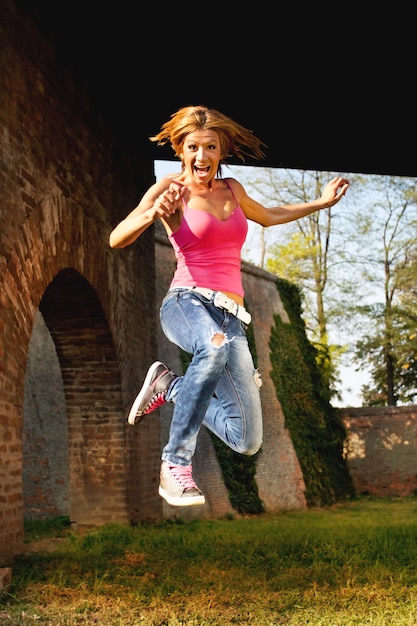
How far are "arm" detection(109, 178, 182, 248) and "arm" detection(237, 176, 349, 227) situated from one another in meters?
0.41

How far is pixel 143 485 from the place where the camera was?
10.6 meters

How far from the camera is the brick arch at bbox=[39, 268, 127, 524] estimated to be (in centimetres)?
980

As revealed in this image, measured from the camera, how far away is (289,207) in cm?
363

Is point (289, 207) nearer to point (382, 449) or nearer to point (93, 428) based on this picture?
point (93, 428)

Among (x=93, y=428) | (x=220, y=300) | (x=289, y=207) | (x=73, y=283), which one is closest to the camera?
(x=220, y=300)

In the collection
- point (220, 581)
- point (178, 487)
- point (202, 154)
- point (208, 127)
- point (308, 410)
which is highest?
point (208, 127)

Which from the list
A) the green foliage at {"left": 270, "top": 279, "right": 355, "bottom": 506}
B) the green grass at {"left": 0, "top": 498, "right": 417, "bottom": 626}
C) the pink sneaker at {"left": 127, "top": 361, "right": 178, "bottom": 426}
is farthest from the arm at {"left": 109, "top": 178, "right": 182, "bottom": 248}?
the green foliage at {"left": 270, "top": 279, "right": 355, "bottom": 506}

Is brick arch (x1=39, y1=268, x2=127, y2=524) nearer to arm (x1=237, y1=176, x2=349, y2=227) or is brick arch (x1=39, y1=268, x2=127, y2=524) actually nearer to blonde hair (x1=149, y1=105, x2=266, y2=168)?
arm (x1=237, y1=176, x2=349, y2=227)

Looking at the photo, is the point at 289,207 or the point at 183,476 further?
the point at 289,207

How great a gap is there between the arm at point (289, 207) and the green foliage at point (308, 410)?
1659 cm

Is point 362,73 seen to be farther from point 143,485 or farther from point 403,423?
point 403,423

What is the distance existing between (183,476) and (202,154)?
1.28 metres

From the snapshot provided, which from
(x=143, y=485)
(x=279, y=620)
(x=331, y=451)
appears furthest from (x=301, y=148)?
(x=331, y=451)

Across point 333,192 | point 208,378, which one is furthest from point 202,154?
point 208,378
